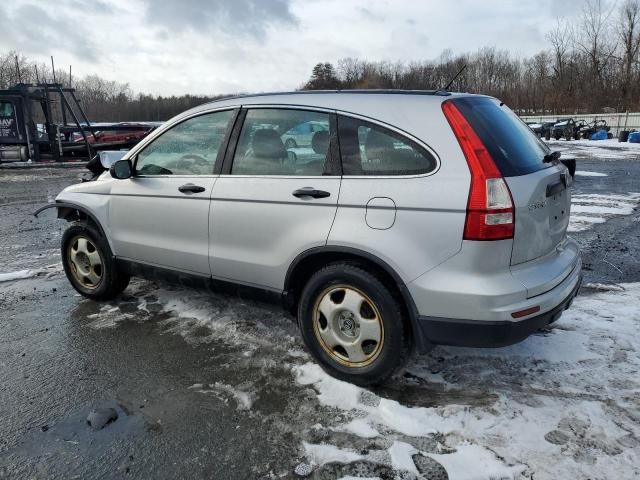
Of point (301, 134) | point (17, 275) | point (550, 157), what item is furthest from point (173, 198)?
point (17, 275)

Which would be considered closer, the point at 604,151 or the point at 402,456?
the point at 402,456

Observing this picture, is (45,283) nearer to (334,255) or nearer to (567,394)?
(334,255)

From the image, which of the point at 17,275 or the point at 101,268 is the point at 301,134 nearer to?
the point at 101,268

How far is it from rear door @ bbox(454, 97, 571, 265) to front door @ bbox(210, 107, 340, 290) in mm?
916

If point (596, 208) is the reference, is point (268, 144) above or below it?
above

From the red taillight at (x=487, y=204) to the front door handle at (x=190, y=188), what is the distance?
1.98 meters

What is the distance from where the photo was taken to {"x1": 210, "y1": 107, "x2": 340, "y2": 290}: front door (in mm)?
3135

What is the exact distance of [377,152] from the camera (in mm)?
2992

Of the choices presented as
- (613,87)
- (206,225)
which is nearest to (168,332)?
(206,225)

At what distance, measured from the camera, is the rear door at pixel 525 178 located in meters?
2.71

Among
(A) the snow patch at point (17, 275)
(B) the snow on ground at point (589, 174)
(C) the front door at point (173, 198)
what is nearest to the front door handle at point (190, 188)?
(C) the front door at point (173, 198)

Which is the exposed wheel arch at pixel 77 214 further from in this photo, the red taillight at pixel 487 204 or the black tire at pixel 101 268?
the red taillight at pixel 487 204

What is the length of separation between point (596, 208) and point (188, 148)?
810cm

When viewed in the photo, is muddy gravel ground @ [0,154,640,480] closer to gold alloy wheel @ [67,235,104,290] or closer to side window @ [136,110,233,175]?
gold alloy wheel @ [67,235,104,290]
